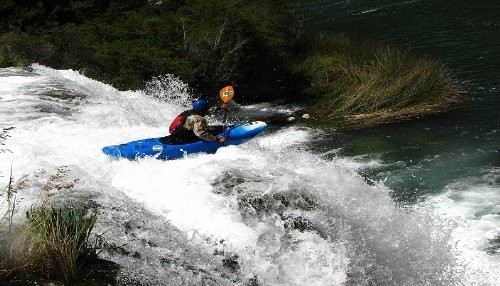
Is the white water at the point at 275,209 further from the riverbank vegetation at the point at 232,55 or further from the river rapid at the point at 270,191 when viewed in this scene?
the riverbank vegetation at the point at 232,55

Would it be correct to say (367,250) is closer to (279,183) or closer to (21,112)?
(279,183)

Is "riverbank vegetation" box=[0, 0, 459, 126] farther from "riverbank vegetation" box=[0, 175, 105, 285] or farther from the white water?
"riverbank vegetation" box=[0, 175, 105, 285]

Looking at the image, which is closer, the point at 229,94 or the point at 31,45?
the point at 229,94

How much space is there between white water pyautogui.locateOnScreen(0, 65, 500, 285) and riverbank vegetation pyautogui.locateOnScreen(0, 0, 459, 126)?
338 centimetres

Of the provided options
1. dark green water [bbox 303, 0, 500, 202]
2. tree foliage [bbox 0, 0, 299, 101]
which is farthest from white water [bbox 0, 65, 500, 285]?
tree foliage [bbox 0, 0, 299, 101]

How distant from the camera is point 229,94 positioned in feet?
28.0

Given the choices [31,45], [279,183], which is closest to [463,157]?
[279,183]

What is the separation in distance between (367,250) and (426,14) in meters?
16.4

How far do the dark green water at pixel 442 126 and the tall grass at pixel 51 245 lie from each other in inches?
199

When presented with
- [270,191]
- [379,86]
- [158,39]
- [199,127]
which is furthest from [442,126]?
[158,39]

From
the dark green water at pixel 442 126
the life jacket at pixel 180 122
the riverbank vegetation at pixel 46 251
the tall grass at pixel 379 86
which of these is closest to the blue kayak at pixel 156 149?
the life jacket at pixel 180 122

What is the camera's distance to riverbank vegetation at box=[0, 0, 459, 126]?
1110 centimetres

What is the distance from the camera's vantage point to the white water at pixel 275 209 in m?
5.07

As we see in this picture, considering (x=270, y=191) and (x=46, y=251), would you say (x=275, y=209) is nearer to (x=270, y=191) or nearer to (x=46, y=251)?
(x=270, y=191)
